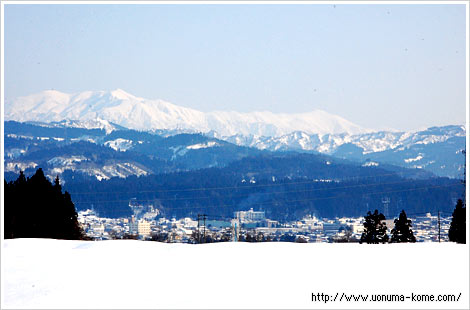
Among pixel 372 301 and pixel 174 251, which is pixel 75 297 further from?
pixel 372 301

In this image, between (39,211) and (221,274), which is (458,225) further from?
(221,274)

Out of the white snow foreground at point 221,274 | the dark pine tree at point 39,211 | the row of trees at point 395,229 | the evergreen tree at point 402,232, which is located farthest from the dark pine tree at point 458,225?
the white snow foreground at point 221,274

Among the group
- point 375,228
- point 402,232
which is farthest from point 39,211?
point 402,232

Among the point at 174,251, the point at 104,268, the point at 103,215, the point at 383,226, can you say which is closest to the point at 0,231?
the point at 104,268

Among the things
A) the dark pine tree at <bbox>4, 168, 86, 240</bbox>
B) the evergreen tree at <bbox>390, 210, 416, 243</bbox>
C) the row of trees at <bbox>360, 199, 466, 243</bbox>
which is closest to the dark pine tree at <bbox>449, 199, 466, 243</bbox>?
the row of trees at <bbox>360, 199, 466, 243</bbox>

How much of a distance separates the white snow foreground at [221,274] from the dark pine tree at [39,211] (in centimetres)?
2898

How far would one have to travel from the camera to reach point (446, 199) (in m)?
199

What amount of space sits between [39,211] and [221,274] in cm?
3842

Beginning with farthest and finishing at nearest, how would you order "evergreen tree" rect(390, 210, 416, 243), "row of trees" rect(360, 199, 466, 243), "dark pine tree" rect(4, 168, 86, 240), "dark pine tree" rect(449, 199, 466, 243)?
"evergreen tree" rect(390, 210, 416, 243)
"row of trees" rect(360, 199, 466, 243)
"dark pine tree" rect(449, 199, 466, 243)
"dark pine tree" rect(4, 168, 86, 240)

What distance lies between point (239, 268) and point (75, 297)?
4.20m

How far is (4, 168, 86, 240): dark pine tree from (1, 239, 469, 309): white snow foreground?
95.1 ft

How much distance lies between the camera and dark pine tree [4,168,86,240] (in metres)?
51.5

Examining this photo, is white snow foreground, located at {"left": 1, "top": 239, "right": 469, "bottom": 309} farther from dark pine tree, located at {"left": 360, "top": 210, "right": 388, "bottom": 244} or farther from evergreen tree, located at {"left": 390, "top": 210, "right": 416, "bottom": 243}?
evergreen tree, located at {"left": 390, "top": 210, "right": 416, "bottom": 243}

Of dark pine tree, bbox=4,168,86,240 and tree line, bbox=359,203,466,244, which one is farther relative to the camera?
tree line, bbox=359,203,466,244
